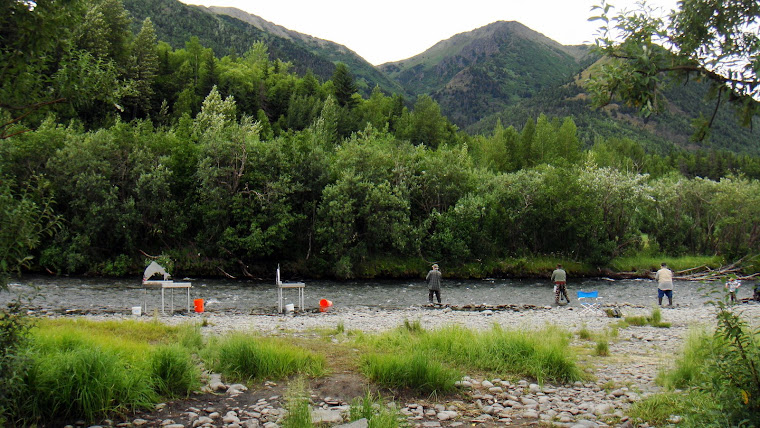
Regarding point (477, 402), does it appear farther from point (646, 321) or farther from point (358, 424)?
point (646, 321)

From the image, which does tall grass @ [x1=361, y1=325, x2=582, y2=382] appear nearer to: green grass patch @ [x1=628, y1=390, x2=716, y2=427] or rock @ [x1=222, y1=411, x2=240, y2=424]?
green grass patch @ [x1=628, y1=390, x2=716, y2=427]

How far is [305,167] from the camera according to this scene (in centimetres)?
4906

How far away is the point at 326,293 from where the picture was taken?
1433 inches

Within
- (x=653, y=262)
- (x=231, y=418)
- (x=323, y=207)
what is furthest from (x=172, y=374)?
(x=653, y=262)

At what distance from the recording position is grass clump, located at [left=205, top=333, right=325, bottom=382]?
1064 cm

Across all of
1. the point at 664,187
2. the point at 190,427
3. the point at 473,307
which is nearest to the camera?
the point at 190,427

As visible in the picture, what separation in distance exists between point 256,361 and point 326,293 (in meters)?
25.9

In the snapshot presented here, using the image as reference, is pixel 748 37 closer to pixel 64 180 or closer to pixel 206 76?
pixel 64 180

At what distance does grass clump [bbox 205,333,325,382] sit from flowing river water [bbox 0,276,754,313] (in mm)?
15342

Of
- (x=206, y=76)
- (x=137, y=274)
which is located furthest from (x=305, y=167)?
(x=206, y=76)

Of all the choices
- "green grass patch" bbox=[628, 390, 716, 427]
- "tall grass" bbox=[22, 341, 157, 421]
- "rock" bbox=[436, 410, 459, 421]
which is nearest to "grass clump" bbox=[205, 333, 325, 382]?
"tall grass" bbox=[22, 341, 157, 421]

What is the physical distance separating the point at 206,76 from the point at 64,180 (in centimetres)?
5634

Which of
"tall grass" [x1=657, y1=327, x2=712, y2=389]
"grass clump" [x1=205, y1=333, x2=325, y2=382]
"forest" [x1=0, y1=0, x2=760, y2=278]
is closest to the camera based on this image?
"tall grass" [x1=657, y1=327, x2=712, y2=389]

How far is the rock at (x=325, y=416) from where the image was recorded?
A: 8023mm
